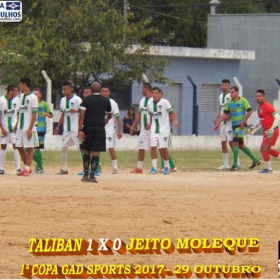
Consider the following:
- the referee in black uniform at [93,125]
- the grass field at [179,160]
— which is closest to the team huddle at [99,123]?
the referee in black uniform at [93,125]

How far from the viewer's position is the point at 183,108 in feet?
120

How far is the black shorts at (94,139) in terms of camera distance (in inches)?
685

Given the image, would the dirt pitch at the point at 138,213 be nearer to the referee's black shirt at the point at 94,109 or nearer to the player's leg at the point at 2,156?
the player's leg at the point at 2,156

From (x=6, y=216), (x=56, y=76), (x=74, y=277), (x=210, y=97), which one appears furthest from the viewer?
(x=210, y=97)

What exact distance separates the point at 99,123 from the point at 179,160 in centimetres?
939

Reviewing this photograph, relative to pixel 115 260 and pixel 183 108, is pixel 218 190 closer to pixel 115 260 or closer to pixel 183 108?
pixel 115 260

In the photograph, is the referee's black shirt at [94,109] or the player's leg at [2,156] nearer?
the referee's black shirt at [94,109]

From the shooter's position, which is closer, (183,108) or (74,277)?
(74,277)

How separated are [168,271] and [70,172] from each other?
41.3 feet

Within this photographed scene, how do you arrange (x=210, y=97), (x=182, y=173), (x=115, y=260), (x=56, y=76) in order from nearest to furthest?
(x=115, y=260) → (x=182, y=173) → (x=56, y=76) → (x=210, y=97)

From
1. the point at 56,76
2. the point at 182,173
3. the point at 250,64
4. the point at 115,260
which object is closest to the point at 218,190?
the point at 182,173

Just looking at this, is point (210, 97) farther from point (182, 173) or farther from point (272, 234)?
point (272, 234)

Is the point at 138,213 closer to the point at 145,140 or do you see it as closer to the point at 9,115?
the point at 9,115

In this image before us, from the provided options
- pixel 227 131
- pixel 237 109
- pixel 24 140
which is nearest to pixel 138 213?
pixel 24 140
